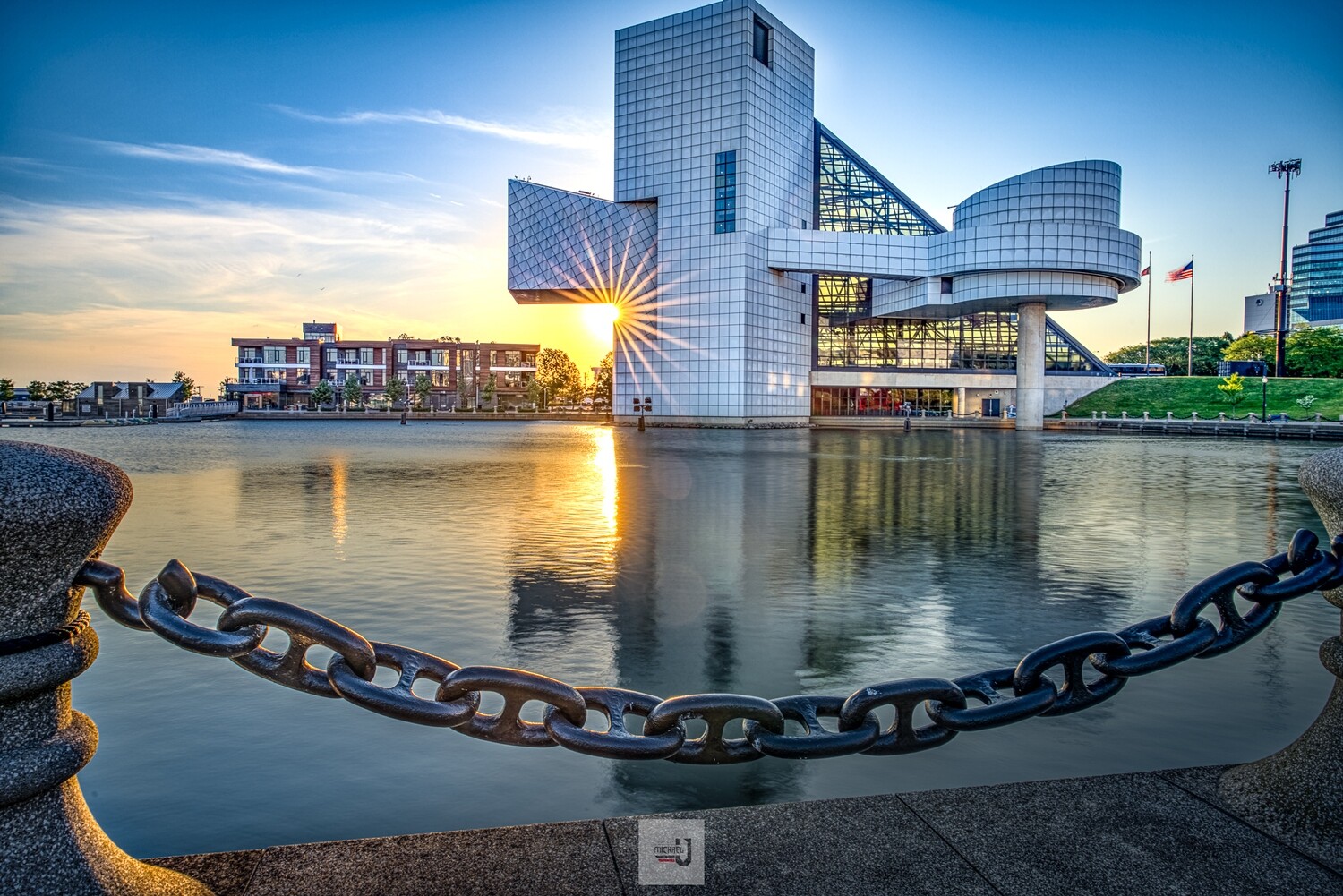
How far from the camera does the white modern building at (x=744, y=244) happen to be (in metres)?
66.1

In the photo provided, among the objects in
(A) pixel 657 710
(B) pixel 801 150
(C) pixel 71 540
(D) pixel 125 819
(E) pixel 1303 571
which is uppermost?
(B) pixel 801 150

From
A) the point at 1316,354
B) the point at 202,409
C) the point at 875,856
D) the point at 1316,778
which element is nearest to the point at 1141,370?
the point at 1316,354

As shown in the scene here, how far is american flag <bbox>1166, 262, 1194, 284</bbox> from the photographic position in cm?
6781

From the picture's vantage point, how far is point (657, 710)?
2443mm

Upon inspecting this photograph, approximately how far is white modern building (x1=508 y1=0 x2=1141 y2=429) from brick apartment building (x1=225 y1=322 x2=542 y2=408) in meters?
56.0

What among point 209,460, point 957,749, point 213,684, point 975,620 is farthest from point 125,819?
point 209,460

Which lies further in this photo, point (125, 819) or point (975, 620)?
point (975, 620)

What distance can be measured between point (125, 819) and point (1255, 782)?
15.6 feet

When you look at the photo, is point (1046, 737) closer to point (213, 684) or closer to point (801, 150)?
point (213, 684)

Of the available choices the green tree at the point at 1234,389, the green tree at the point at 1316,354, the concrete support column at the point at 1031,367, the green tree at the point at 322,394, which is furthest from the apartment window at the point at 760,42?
the green tree at the point at 322,394

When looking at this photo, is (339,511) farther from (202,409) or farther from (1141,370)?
(1141,370)

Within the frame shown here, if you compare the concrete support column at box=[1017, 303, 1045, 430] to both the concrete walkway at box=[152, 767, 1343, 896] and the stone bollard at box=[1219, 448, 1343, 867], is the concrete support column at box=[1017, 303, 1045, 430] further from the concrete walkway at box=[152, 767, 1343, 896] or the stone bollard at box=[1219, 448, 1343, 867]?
the concrete walkway at box=[152, 767, 1343, 896]
